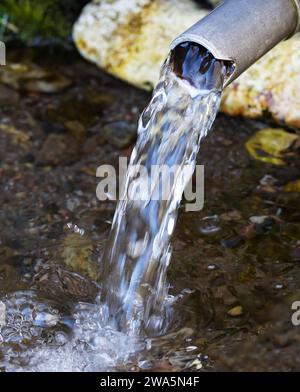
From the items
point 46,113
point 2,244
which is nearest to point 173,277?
point 2,244

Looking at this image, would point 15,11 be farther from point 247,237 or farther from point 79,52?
point 247,237

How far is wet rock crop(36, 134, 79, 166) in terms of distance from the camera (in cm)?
376

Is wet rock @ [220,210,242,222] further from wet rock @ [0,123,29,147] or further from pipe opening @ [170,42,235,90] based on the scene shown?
wet rock @ [0,123,29,147]

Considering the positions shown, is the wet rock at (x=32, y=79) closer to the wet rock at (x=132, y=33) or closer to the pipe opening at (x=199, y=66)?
the wet rock at (x=132, y=33)

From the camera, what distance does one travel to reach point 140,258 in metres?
2.94

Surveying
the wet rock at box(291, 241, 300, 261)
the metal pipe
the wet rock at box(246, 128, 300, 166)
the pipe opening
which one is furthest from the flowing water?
the wet rock at box(246, 128, 300, 166)

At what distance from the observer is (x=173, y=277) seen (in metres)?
2.93

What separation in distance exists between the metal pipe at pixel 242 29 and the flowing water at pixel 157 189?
0.15m

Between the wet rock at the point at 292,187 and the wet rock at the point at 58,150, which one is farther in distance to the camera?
the wet rock at the point at 58,150

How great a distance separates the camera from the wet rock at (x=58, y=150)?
3762 millimetres

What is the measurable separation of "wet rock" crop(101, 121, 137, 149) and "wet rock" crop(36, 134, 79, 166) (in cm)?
19

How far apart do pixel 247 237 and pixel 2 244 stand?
1.10 meters

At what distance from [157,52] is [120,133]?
0.53m

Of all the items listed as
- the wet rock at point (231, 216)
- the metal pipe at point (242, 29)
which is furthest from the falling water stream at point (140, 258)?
the wet rock at point (231, 216)
